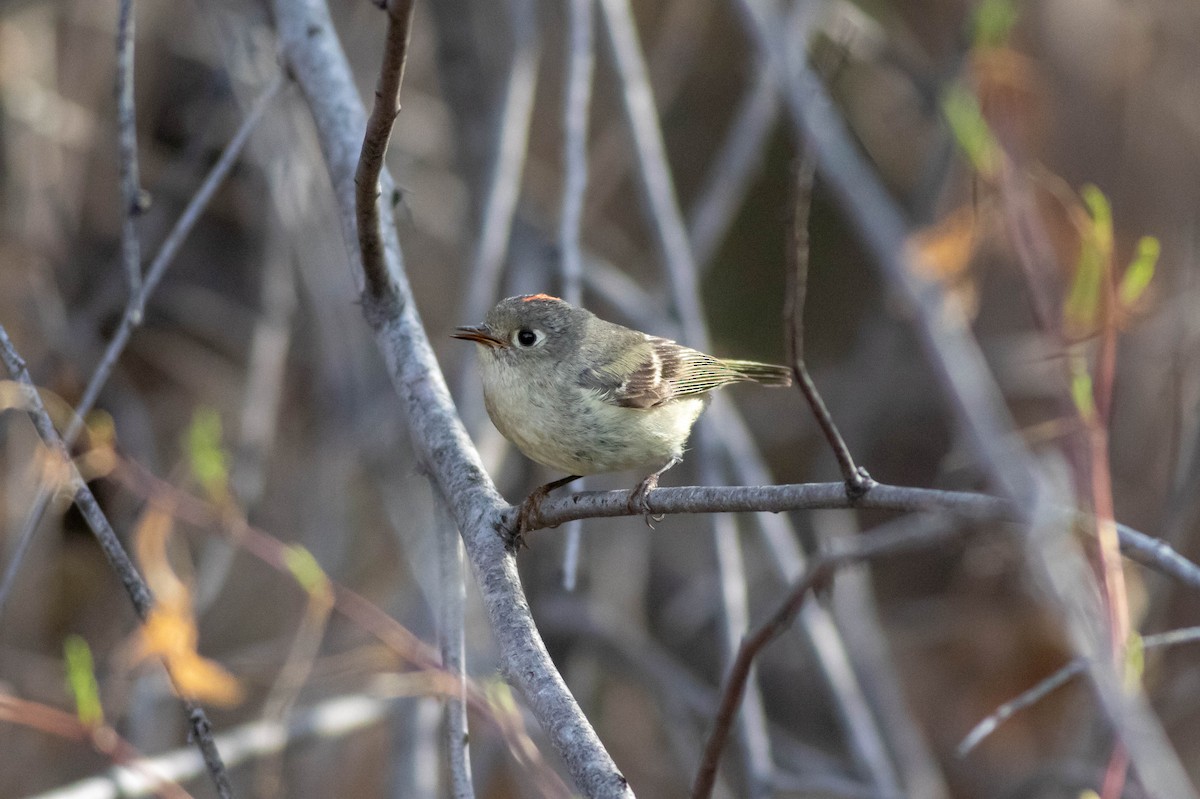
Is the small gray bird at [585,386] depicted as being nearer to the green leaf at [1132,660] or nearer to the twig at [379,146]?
the twig at [379,146]

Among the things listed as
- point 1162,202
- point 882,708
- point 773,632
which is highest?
point 1162,202

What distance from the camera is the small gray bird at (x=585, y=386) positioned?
2625 mm

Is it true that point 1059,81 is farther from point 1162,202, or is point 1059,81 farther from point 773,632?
point 773,632

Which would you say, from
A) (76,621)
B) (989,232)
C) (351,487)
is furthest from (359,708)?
(989,232)

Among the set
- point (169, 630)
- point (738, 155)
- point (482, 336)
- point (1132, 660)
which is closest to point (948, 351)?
point (738, 155)

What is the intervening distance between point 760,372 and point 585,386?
0.65 meters

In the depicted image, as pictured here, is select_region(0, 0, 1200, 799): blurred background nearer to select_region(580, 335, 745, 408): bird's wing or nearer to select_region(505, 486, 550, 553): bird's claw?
select_region(580, 335, 745, 408): bird's wing

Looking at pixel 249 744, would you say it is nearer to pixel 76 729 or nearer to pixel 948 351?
pixel 76 729

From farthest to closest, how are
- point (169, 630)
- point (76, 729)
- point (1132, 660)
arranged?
point (169, 630) → point (76, 729) → point (1132, 660)

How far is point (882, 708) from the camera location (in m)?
3.62

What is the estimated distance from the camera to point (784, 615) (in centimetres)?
169

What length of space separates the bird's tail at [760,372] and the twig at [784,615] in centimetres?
137

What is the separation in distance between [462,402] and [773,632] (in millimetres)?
1853

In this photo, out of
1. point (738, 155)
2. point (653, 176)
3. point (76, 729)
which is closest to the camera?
point (76, 729)
